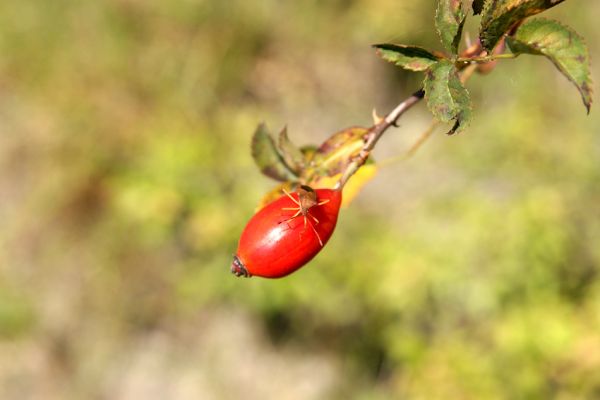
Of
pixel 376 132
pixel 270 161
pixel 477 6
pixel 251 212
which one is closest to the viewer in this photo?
pixel 477 6

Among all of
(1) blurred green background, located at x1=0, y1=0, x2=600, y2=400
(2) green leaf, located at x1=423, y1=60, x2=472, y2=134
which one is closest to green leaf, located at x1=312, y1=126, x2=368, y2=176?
(2) green leaf, located at x1=423, y1=60, x2=472, y2=134

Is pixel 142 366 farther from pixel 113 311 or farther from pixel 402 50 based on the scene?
pixel 402 50

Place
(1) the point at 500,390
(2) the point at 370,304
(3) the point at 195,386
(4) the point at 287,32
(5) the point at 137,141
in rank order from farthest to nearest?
(4) the point at 287,32, (5) the point at 137,141, (3) the point at 195,386, (2) the point at 370,304, (1) the point at 500,390

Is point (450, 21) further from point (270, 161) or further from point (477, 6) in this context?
point (270, 161)

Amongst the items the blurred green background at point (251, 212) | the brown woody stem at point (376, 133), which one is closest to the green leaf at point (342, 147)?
the brown woody stem at point (376, 133)

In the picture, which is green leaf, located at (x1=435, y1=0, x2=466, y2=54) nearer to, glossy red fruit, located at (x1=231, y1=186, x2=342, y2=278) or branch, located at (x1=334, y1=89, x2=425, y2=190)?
branch, located at (x1=334, y1=89, x2=425, y2=190)

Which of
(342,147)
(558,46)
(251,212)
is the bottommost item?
(558,46)

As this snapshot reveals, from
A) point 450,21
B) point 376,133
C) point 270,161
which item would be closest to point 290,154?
point 270,161

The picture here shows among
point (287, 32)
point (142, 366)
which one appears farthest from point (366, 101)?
point (142, 366)
